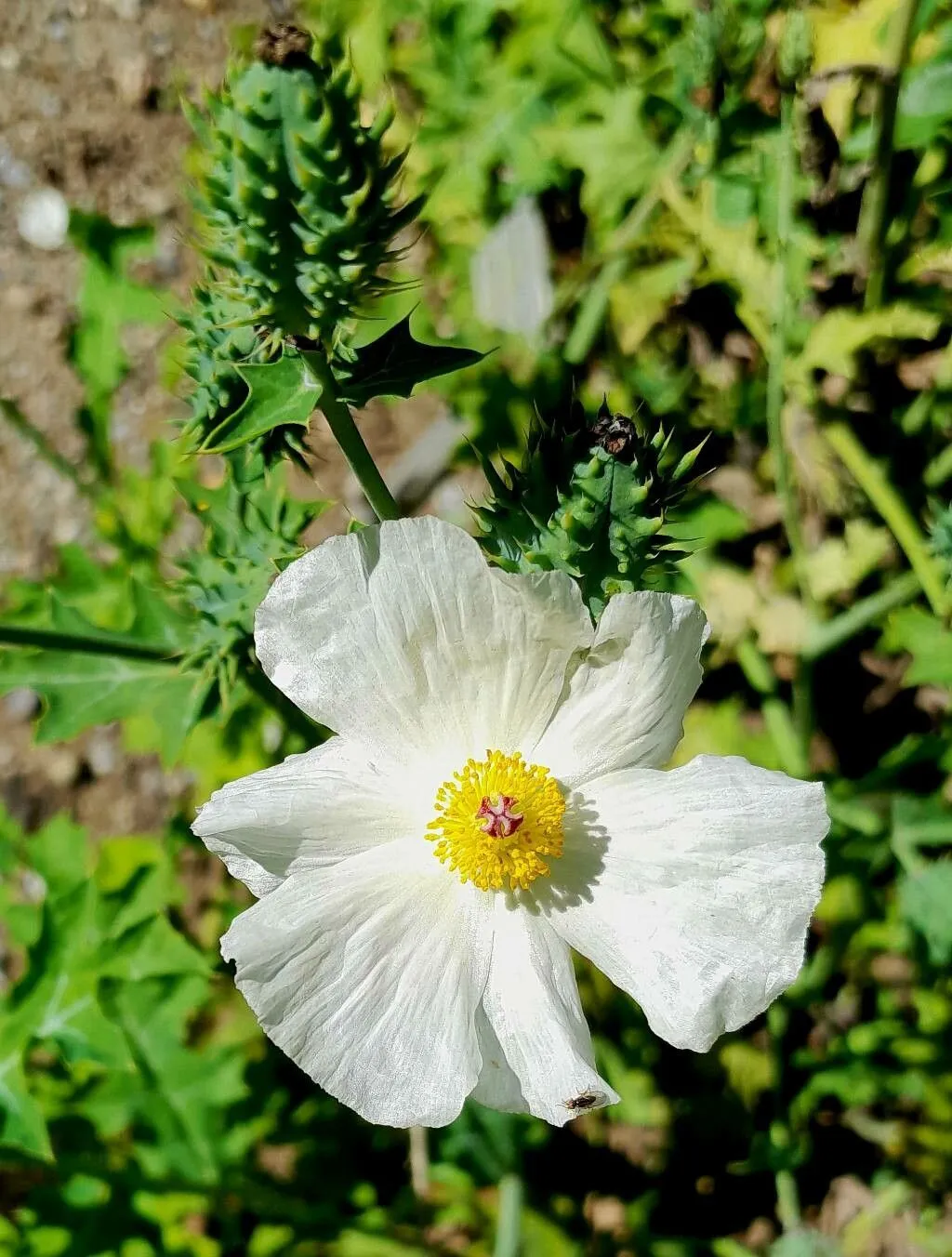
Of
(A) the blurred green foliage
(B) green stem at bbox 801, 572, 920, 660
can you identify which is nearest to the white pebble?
(A) the blurred green foliage

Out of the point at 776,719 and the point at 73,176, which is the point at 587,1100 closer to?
the point at 776,719

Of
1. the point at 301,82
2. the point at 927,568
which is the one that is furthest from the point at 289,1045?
the point at 927,568

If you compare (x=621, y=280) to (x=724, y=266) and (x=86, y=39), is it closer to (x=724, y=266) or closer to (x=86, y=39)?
(x=724, y=266)

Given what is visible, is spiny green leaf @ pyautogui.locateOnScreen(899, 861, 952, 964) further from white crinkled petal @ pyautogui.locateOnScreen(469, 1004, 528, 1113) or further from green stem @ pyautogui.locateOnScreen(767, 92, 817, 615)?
white crinkled petal @ pyautogui.locateOnScreen(469, 1004, 528, 1113)

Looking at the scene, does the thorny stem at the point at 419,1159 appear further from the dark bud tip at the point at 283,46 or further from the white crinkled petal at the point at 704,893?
the dark bud tip at the point at 283,46

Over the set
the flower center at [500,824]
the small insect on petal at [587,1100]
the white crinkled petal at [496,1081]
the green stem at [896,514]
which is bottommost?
the white crinkled petal at [496,1081]

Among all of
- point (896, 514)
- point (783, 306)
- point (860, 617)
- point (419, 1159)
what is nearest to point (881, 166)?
point (783, 306)

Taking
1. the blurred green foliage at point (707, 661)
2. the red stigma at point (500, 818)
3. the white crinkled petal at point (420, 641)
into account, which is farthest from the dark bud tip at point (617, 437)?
the blurred green foliage at point (707, 661)
